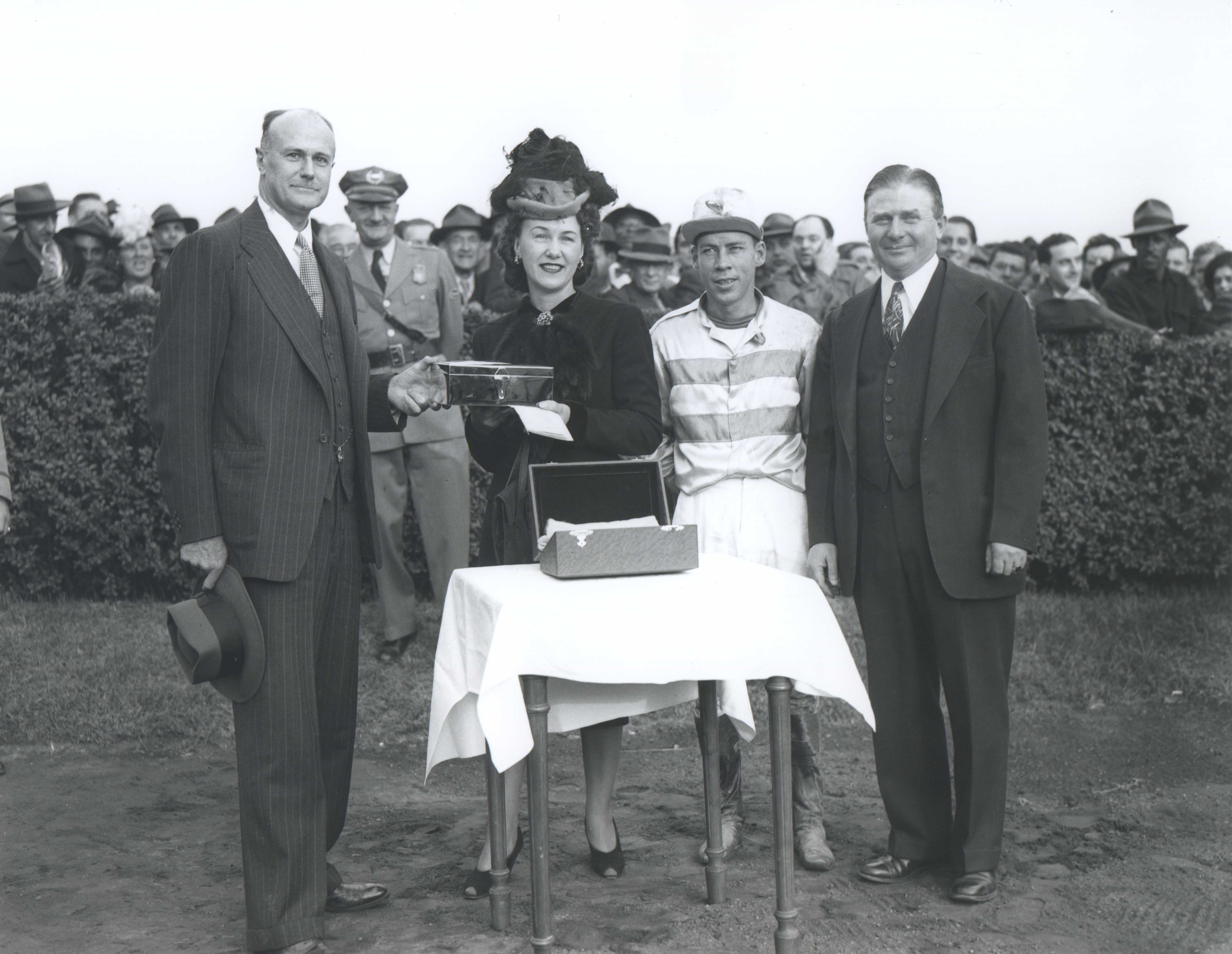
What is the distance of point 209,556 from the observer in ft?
11.0

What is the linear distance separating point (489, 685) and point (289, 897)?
971 millimetres

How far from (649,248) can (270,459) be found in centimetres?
545

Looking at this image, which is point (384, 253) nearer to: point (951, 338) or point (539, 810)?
point (951, 338)

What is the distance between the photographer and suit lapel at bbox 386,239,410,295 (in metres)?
6.68

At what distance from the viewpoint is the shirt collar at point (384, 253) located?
6.78 meters

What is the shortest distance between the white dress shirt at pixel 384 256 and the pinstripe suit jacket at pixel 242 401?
3.26 meters

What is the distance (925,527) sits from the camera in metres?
3.80

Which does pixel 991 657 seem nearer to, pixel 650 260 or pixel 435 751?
pixel 435 751

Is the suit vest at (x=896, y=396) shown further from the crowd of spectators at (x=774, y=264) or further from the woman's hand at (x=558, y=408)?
the crowd of spectators at (x=774, y=264)

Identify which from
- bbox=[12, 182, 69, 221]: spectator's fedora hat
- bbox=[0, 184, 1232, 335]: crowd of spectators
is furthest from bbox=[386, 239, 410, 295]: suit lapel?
bbox=[12, 182, 69, 221]: spectator's fedora hat

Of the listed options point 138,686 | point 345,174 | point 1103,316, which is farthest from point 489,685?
point 1103,316

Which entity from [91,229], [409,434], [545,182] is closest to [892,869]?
[545,182]

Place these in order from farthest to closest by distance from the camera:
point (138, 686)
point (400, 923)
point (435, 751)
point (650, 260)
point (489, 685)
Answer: point (650, 260)
point (138, 686)
point (400, 923)
point (435, 751)
point (489, 685)

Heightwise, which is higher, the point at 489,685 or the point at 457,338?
the point at 457,338
